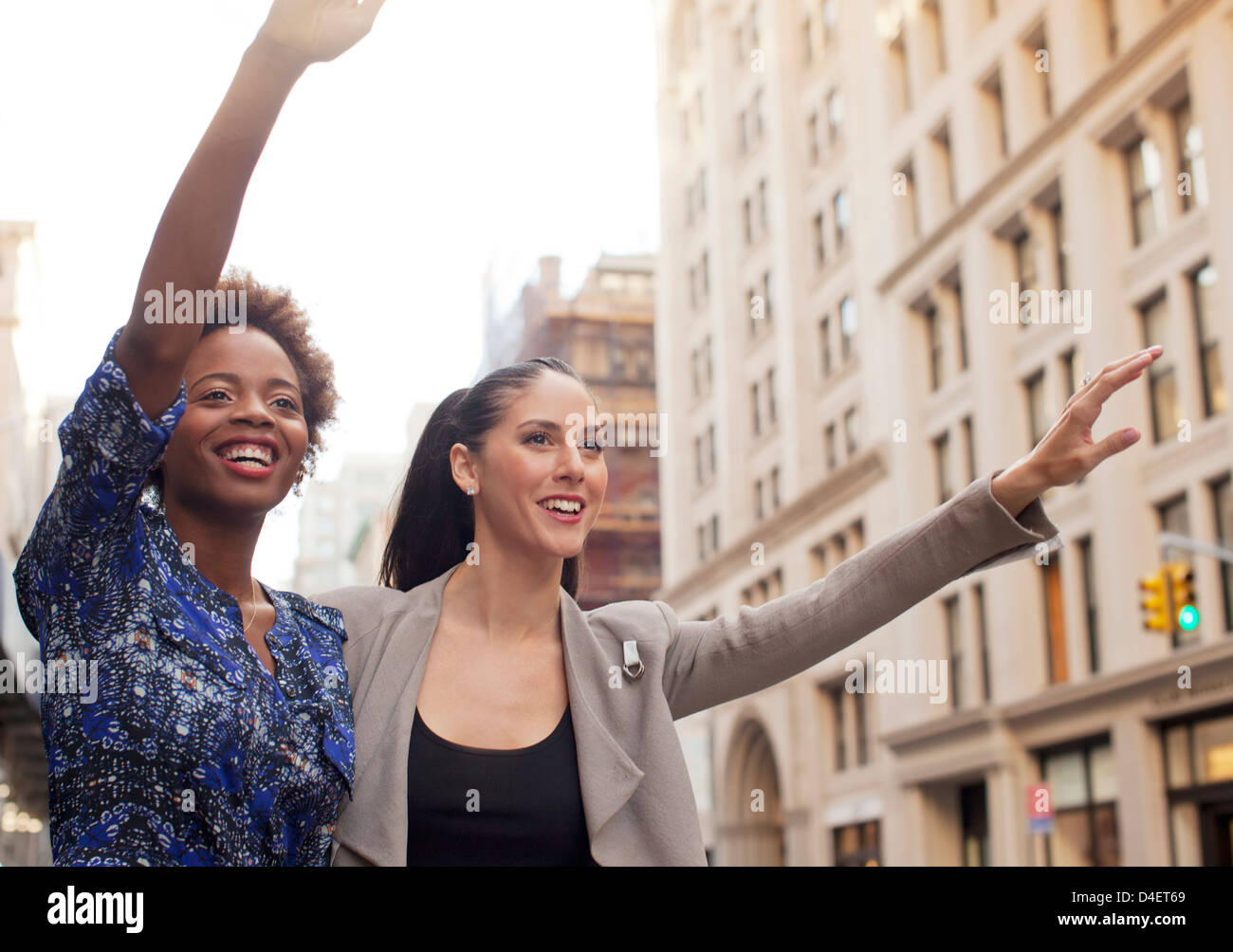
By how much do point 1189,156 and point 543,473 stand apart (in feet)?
85.4

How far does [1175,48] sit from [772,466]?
2126 centimetres

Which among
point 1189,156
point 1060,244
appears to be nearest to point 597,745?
point 1189,156

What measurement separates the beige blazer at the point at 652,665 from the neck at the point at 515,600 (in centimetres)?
4

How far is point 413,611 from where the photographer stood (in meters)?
2.88

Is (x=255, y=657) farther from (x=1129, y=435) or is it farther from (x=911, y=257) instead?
(x=911, y=257)

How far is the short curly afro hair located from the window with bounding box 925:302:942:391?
1306 inches

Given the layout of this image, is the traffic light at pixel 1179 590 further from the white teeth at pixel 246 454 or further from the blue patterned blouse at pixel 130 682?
the blue patterned blouse at pixel 130 682

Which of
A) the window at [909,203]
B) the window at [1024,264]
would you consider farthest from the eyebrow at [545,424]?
the window at [909,203]

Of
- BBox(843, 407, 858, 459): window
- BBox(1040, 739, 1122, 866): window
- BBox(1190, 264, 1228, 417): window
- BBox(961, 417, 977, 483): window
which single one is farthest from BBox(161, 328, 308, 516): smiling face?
BBox(843, 407, 858, 459): window

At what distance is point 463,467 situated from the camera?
3.11 metres

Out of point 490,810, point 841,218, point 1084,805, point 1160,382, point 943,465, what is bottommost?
point 1084,805

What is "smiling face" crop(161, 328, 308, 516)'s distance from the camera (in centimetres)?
243

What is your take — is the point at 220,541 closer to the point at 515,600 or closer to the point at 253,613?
the point at 253,613

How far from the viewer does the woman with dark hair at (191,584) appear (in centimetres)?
186
